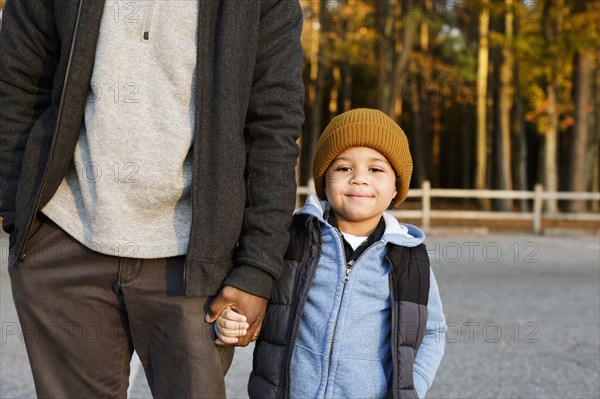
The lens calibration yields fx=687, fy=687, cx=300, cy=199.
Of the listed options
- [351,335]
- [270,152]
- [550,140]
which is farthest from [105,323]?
[550,140]

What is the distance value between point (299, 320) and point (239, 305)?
39 cm

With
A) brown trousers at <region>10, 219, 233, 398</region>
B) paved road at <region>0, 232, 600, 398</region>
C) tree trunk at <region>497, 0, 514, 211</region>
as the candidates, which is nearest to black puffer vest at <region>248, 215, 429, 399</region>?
brown trousers at <region>10, 219, 233, 398</region>

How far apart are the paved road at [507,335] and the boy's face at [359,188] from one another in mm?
1901

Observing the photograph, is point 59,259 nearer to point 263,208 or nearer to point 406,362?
point 263,208

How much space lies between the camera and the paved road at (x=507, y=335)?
4219mm

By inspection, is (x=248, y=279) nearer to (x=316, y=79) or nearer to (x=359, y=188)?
(x=359, y=188)

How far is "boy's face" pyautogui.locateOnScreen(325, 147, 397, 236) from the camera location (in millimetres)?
2406

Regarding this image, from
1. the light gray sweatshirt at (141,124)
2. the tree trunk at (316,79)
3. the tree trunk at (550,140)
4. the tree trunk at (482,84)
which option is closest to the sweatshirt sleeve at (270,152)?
the light gray sweatshirt at (141,124)

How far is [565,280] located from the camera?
8422 millimetres

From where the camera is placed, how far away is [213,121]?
74.9 inches

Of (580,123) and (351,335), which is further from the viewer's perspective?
(580,123)

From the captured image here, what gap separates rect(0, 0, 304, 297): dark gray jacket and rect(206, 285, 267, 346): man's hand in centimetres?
3

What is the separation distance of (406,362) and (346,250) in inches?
17.5

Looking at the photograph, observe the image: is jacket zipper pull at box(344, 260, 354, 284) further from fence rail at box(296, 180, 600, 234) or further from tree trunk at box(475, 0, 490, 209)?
tree trunk at box(475, 0, 490, 209)
